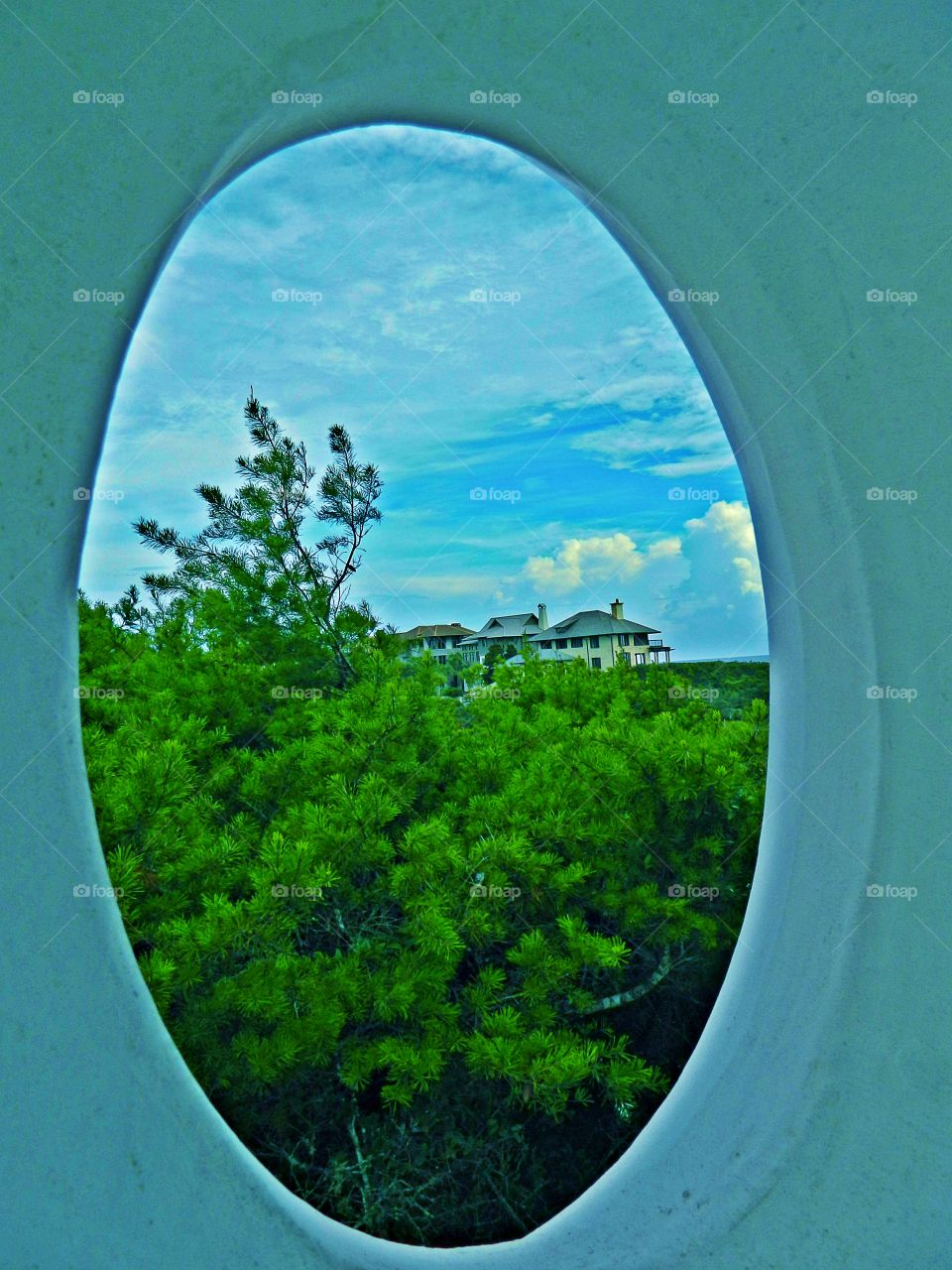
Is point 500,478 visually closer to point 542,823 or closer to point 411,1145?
point 542,823

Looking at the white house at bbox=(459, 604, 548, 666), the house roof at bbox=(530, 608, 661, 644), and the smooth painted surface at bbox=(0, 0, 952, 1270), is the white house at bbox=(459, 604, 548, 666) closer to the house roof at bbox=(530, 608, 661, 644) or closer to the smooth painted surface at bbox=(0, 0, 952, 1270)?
the house roof at bbox=(530, 608, 661, 644)

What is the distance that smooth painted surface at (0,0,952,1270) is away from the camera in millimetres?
1225

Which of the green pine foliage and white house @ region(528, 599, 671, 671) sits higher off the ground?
white house @ region(528, 599, 671, 671)

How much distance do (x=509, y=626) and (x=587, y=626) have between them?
32cm

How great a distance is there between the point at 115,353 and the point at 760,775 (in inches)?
90.0

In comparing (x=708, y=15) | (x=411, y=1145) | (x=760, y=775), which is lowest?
(x=411, y=1145)

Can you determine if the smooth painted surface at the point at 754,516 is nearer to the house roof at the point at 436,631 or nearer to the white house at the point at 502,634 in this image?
the house roof at the point at 436,631

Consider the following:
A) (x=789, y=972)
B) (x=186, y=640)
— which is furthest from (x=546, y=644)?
(x=789, y=972)

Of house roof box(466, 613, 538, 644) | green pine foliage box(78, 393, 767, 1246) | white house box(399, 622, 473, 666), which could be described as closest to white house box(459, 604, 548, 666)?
house roof box(466, 613, 538, 644)

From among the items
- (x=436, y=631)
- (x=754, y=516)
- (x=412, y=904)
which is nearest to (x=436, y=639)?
(x=436, y=631)

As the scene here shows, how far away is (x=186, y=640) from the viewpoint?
3176 mm

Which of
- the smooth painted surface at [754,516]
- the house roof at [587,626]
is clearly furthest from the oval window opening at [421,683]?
the smooth painted surface at [754,516]

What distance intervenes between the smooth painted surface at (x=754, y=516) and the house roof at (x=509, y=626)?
2031 mm

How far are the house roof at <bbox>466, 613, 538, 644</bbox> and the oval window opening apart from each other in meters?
0.01
